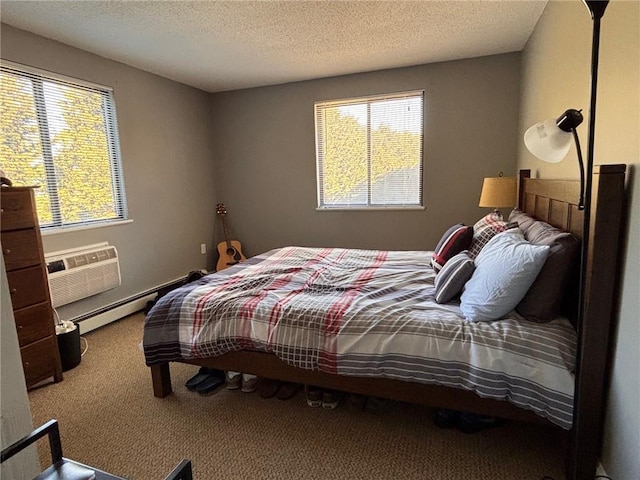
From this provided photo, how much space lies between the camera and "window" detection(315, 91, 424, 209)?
3.95 m

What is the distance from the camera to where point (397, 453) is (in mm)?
1657

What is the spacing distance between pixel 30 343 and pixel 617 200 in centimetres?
305

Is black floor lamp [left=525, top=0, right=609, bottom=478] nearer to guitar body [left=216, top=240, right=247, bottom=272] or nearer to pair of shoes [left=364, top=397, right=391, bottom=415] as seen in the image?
pair of shoes [left=364, top=397, right=391, bottom=415]

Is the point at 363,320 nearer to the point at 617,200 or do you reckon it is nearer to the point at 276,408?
the point at 276,408

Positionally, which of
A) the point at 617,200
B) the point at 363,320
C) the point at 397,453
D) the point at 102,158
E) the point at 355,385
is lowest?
the point at 397,453

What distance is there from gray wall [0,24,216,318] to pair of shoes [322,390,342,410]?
2368 mm

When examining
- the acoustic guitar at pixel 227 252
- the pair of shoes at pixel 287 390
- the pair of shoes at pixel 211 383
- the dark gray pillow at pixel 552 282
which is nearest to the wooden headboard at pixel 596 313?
the dark gray pillow at pixel 552 282

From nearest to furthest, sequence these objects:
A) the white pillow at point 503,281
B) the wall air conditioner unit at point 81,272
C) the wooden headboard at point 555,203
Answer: the white pillow at point 503,281 → the wooden headboard at point 555,203 → the wall air conditioner unit at point 81,272

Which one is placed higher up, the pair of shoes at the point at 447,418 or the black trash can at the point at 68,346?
the black trash can at the point at 68,346

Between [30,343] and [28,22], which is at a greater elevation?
[28,22]

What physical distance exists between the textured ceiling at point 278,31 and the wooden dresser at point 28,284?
133 centimetres

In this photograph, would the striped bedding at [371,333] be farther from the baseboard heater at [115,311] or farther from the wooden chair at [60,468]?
the baseboard heater at [115,311]

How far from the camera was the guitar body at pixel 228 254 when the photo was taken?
178 inches

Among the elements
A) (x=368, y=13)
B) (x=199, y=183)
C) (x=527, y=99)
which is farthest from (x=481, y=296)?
(x=199, y=183)
